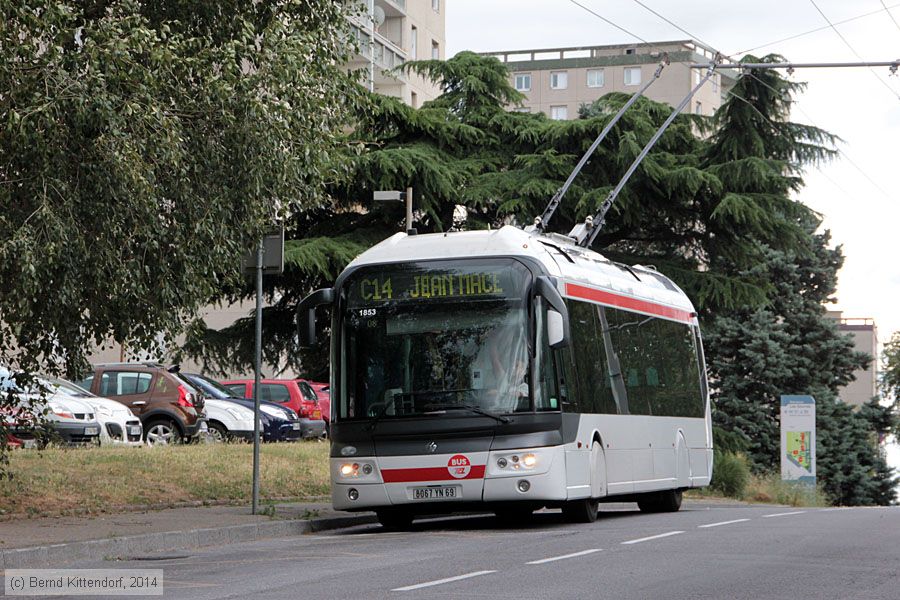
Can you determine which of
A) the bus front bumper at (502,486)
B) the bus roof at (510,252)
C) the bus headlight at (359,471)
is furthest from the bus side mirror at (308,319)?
the bus front bumper at (502,486)

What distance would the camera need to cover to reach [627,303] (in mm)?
19250

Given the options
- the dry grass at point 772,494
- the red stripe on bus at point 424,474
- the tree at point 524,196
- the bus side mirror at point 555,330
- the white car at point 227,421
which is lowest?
the dry grass at point 772,494

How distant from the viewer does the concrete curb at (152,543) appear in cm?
1198

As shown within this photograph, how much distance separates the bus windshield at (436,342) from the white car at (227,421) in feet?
48.3

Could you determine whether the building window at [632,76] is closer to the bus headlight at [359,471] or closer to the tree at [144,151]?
the tree at [144,151]

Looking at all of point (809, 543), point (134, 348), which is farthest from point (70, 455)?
point (809, 543)

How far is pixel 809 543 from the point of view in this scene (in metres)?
13.8

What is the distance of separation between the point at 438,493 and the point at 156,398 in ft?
47.5

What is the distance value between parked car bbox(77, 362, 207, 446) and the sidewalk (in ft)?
33.9

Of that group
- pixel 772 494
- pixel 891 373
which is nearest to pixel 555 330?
pixel 772 494

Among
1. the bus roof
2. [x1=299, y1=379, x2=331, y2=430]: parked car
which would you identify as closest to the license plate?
the bus roof

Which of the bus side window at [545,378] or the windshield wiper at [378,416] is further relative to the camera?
the windshield wiper at [378,416]

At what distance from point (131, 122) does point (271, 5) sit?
3.61m

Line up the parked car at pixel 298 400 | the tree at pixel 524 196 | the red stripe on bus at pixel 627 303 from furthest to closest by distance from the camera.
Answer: the tree at pixel 524 196, the parked car at pixel 298 400, the red stripe on bus at pixel 627 303
